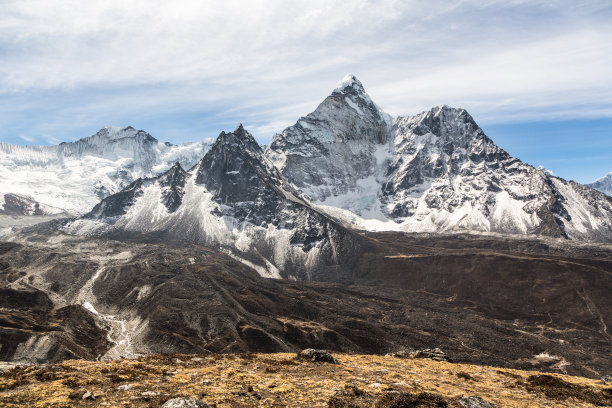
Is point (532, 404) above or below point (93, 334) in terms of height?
above

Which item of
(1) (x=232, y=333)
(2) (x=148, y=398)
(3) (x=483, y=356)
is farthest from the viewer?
(3) (x=483, y=356)

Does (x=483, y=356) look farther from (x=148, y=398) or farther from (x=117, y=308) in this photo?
(x=148, y=398)

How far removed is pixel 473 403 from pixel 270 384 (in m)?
Result: 10.5

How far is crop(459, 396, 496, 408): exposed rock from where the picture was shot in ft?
68.5

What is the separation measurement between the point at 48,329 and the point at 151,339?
95.5 ft

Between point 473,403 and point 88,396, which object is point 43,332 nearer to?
point 88,396

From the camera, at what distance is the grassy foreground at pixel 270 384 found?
20.0 metres

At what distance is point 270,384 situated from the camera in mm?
22781

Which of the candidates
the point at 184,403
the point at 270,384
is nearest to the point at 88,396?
the point at 184,403

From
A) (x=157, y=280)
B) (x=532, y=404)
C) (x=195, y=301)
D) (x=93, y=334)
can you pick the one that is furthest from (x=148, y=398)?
(x=157, y=280)

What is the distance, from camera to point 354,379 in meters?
25.3

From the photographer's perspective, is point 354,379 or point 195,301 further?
point 195,301

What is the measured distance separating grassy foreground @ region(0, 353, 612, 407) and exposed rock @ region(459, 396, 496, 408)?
0.45 meters

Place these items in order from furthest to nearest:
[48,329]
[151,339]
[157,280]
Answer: [157,280] → [151,339] → [48,329]
